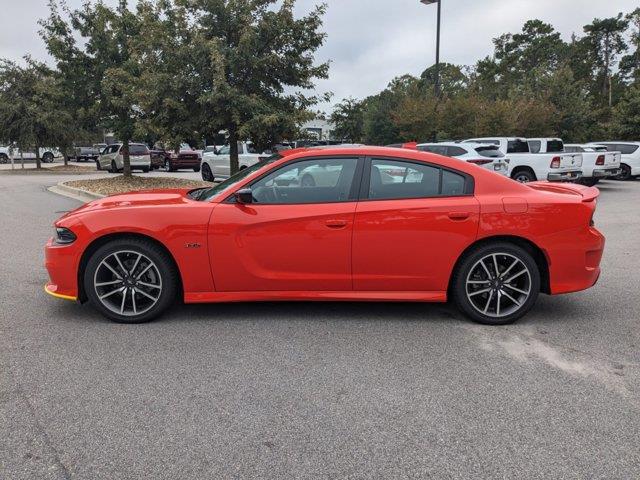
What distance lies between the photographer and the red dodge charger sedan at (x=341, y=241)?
4.49m

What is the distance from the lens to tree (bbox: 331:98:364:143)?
154 ft

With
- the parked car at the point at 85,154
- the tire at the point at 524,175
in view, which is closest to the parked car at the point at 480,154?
the tire at the point at 524,175

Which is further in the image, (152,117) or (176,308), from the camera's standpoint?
(152,117)

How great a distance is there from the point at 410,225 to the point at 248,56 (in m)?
8.93

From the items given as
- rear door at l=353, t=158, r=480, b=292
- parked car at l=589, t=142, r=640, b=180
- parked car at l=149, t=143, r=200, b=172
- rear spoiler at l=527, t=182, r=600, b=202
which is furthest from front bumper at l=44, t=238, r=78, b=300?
parked car at l=149, t=143, r=200, b=172

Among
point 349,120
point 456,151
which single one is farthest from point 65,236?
point 349,120

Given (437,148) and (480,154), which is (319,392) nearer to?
(480,154)

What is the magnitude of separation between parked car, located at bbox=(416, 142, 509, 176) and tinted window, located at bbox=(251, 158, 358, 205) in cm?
1023

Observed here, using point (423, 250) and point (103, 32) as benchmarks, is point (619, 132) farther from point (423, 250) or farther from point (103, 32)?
point (423, 250)

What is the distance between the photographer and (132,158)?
27.1 m

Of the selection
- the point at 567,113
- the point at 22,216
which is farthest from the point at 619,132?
the point at 22,216

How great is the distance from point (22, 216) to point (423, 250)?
995 centimetres

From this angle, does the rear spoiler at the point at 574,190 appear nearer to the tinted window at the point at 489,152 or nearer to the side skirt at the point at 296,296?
the side skirt at the point at 296,296

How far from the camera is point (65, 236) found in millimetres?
4594
